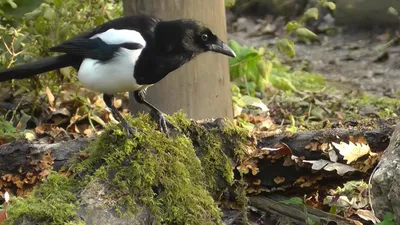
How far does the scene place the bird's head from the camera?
290 cm

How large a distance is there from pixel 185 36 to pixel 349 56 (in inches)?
184

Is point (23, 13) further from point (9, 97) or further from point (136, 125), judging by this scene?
point (136, 125)

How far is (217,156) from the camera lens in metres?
→ 2.97

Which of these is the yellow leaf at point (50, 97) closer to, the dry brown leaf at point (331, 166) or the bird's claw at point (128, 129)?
the bird's claw at point (128, 129)

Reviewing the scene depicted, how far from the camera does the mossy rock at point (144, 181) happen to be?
7.75 ft

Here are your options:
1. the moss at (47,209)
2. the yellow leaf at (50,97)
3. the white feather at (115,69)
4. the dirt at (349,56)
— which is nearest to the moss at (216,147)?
the white feather at (115,69)

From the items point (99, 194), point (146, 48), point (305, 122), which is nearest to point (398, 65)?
point (305, 122)

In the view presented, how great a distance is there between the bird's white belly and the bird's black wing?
2 centimetres

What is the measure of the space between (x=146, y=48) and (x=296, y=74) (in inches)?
138

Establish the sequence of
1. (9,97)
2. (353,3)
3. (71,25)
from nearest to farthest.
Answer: (71,25) < (9,97) < (353,3)

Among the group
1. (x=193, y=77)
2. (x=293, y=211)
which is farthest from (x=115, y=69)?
(x=193, y=77)

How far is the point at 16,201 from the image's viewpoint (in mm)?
2375

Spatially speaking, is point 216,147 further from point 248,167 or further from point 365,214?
point 365,214

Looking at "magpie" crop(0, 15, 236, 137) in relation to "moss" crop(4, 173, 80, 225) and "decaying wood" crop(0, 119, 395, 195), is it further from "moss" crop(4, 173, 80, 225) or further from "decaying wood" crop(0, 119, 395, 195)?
"moss" crop(4, 173, 80, 225)
